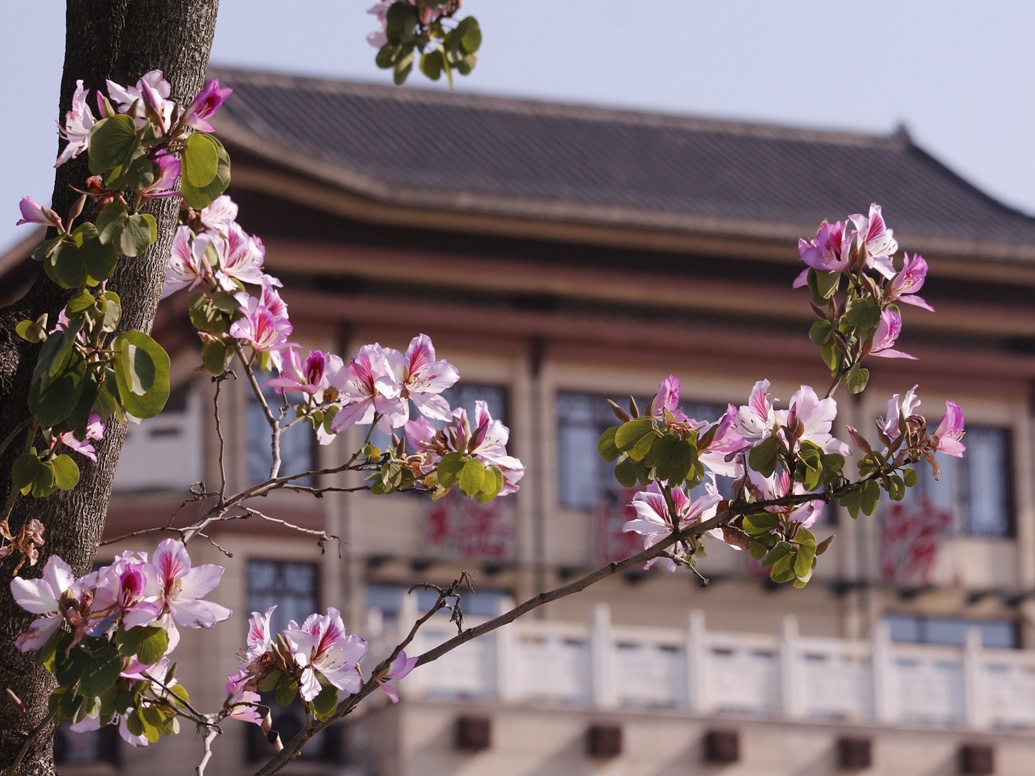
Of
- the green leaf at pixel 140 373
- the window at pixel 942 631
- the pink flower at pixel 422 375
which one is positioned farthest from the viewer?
the window at pixel 942 631

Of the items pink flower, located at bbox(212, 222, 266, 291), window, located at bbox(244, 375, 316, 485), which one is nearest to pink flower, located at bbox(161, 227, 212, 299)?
pink flower, located at bbox(212, 222, 266, 291)

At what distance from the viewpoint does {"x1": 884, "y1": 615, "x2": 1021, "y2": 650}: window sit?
18391 mm

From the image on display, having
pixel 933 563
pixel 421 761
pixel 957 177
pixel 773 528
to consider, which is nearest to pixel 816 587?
pixel 933 563

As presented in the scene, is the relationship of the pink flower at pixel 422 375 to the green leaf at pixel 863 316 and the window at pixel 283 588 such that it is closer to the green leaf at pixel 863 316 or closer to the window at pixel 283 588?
the green leaf at pixel 863 316

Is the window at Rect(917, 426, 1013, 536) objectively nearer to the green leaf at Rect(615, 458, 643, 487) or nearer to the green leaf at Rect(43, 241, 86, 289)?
the green leaf at Rect(615, 458, 643, 487)

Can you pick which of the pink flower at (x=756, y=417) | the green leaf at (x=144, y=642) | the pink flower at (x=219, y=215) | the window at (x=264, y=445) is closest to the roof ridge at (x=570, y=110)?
the window at (x=264, y=445)

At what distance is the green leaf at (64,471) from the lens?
9.80ft

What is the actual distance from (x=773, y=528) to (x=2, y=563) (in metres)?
1.27

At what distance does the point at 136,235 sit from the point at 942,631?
16.6 m

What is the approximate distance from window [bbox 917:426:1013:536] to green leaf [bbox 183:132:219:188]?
1617cm

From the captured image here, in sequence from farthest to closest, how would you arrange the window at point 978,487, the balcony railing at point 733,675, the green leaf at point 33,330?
the window at point 978,487 → the balcony railing at point 733,675 → the green leaf at point 33,330

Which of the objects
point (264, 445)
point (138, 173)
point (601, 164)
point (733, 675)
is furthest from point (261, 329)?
point (601, 164)

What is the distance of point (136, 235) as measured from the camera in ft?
9.11

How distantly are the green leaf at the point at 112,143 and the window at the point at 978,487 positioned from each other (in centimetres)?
1623
